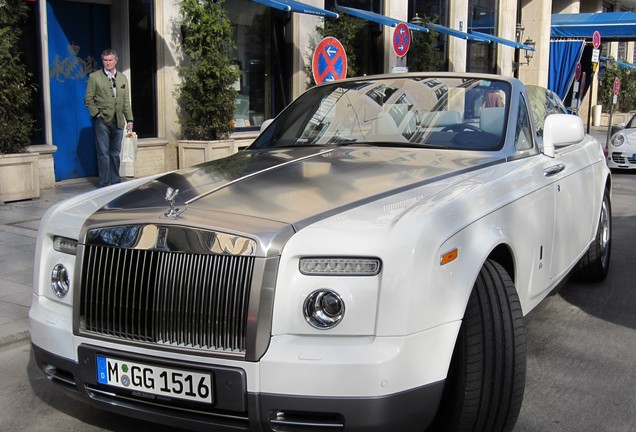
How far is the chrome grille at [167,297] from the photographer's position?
109 inches

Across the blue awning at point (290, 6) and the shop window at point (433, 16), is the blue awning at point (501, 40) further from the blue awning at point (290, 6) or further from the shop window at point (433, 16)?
the blue awning at point (290, 6)

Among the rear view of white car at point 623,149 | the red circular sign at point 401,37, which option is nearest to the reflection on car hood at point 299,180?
the red circular sign at point 401,37

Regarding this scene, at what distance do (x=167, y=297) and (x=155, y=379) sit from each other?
0.32 m

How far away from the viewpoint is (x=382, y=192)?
3.26 metres

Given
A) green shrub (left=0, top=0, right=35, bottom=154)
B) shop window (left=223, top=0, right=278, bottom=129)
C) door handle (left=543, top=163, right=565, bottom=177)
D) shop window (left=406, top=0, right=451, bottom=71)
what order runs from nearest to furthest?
1. door handle (left=543, top=163, right=565, bottom=177)
2. green shrub (left=0, top=0, right=35, bottom=154)
3. shop window (left=223, top=0, right=278, bottom=129)
4. shop window (left=406, top=0, right=451, bottom=71)

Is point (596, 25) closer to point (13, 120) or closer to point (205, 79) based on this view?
point (205, 79)

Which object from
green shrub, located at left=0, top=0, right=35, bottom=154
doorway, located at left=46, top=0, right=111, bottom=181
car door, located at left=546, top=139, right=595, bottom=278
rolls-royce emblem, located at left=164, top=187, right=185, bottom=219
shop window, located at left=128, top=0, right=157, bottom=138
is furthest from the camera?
shop window, located at left=128, top=0, right=157, bottom=138

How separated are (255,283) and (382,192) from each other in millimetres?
831

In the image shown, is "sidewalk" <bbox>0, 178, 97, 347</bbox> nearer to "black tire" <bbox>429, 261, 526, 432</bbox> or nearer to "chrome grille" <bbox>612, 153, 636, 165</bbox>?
"black tire" <bbox>429, 261, 526, 432</bbox>

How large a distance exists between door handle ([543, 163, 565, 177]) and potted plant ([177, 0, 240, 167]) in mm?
8859

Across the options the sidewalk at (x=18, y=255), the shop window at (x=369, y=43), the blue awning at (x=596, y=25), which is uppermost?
the blue awning at (x=596, y=25)

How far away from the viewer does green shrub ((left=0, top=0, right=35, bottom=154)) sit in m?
9.40

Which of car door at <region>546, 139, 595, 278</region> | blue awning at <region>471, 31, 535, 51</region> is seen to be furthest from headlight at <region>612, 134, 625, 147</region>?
car door at <region>546, 139, 595, 278</region>

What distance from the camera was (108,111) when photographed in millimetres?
10477
